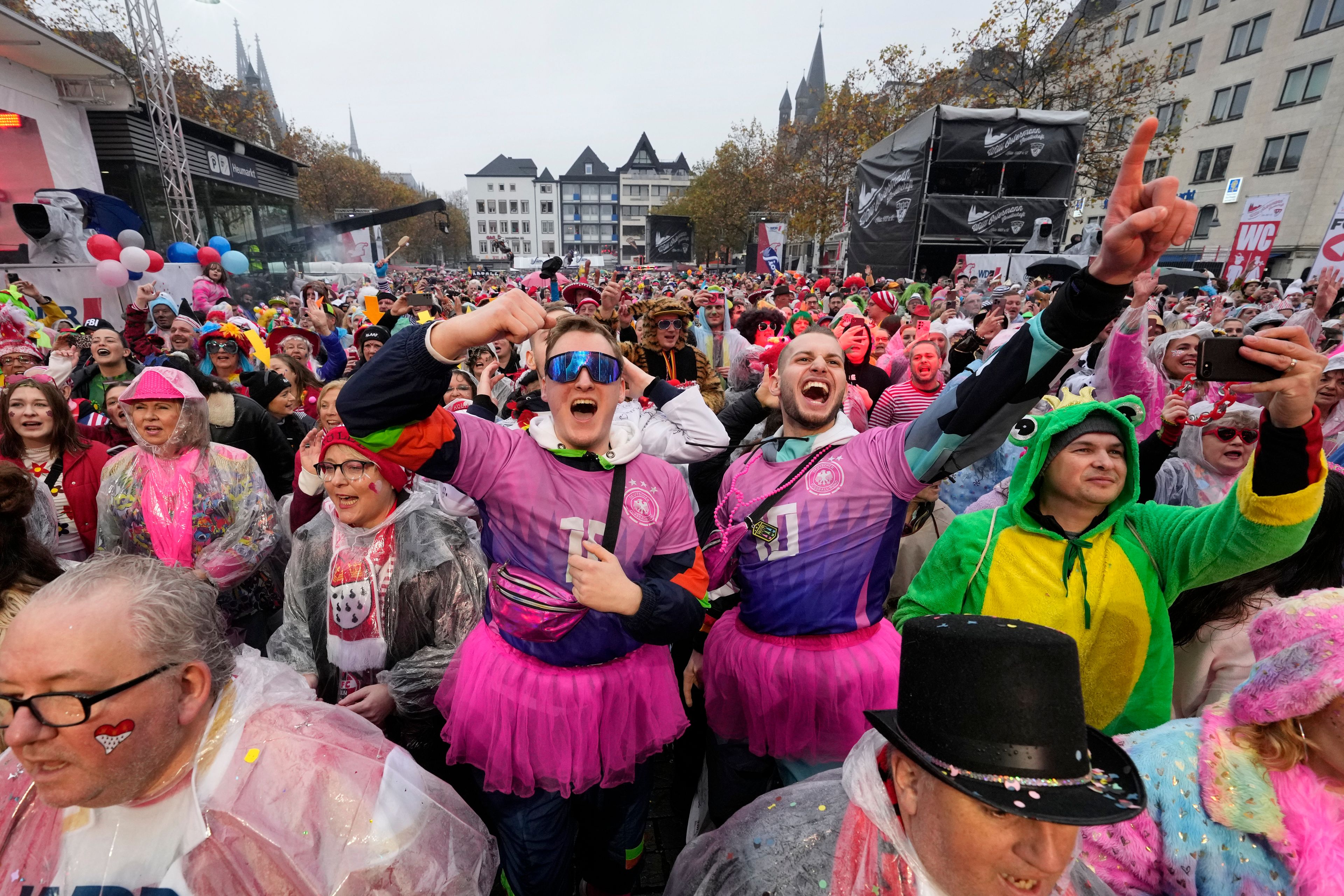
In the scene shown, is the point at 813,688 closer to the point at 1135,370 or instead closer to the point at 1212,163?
the point at 1135,370

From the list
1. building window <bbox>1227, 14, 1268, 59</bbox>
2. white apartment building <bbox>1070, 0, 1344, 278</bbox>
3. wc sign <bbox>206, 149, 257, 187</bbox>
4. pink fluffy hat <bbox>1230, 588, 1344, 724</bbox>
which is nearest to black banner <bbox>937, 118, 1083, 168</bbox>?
white apartment building <bbox>1070, 0, 1344, 278</bbox>

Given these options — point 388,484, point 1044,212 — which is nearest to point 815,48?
point 1044,212

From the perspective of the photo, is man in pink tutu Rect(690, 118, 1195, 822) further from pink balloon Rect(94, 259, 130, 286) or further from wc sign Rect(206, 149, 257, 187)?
wc sign Rect(206, 149, 257, 187)

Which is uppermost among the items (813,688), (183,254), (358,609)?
(183,254)

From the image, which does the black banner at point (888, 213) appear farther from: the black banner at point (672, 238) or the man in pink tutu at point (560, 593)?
the black banner at point (672, 238)

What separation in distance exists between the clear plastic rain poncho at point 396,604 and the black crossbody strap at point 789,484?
1184 mm

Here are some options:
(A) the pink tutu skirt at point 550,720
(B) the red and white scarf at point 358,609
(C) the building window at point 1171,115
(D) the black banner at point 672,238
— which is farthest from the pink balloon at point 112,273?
(C) the building window at point 1171,115

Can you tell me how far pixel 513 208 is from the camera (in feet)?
295

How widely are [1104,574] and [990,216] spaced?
18526 mm

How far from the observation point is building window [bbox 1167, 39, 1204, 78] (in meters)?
29.8

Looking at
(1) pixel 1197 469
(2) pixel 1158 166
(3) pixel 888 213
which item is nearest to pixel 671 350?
(1) pixel 1197 469

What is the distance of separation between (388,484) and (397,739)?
1.05 metres

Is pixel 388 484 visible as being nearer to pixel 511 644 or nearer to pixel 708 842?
pixel 511 644

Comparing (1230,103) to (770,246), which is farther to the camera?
(1230,103)
